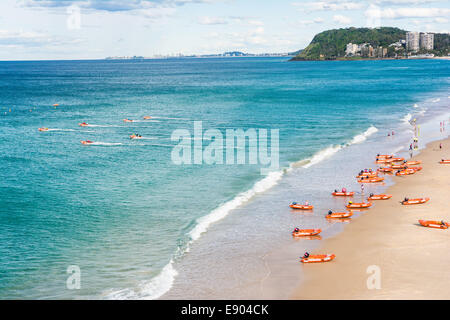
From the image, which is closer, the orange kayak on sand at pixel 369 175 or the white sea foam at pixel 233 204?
the white sea foam at pixel 233 204

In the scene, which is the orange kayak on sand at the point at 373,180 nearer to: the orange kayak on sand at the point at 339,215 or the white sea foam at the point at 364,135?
the orange kayak on sand at the point at 339,215

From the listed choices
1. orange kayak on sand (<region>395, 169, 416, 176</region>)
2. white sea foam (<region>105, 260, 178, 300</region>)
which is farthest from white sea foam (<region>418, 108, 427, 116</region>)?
white sea foam (<region>105, 260, 178, 300</region>)

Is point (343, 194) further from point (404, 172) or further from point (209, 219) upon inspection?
point (209, 219)

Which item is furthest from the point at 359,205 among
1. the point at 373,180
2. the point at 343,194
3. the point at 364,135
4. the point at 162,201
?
the point at 364,135

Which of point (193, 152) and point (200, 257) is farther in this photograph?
point (193, 152)

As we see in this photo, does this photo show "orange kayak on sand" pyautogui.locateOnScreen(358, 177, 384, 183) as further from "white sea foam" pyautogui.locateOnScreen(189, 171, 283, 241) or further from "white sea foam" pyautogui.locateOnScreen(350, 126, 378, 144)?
"white sea foam" pyautogui.locateOnScreen(350, 126, 378, 144)

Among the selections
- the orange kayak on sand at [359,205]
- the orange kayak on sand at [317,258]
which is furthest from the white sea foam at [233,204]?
the orange kayak on sand at [359,205]

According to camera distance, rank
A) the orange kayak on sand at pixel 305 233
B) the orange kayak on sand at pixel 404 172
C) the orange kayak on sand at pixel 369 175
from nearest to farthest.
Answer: the orange kayak on sand at pixel 305 233 < the orange kayak on sand at pixel 369 175 < the orange kayak on sand at pixel 404 172
